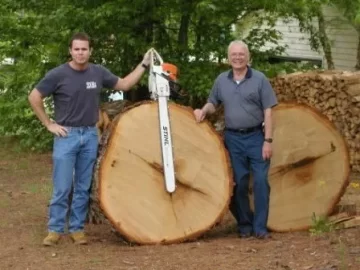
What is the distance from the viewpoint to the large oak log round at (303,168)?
788 cm

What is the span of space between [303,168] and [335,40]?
1248 cm

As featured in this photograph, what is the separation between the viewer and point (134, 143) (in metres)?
7.43

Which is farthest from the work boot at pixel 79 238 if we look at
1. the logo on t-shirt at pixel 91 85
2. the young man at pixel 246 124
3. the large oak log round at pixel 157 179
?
the young man at pixel 246 124

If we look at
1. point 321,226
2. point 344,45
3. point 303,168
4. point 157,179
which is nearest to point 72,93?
point 157,179

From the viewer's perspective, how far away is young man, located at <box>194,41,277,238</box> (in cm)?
738

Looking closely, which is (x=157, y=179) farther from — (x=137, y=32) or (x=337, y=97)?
(x=137, y=32)

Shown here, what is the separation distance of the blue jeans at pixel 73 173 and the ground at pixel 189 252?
0.23 meters

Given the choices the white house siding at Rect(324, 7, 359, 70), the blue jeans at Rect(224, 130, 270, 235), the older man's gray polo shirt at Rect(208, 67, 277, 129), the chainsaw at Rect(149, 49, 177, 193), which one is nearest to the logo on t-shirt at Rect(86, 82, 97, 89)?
the chainsaw at Rect(149, 49, 177, 193)

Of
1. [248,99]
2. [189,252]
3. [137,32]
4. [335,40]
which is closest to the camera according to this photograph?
[189,252]

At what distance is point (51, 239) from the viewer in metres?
7.48

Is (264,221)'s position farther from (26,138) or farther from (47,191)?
(26,138)

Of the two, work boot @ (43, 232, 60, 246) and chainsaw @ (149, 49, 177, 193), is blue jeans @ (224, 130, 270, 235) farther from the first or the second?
work boot @ (43, 232, 60, 246)

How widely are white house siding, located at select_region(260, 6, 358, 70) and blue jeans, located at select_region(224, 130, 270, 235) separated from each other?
11.5 m

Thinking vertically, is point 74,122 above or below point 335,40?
below
